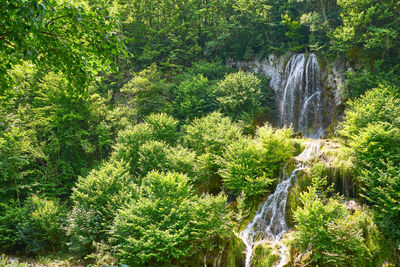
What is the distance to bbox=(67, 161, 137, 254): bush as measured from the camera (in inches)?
460

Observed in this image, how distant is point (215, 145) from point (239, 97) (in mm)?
5956

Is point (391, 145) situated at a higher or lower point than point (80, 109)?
lower

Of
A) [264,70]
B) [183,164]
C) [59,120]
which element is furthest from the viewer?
[264,70]

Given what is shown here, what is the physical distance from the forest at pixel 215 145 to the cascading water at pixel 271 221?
61 millimetres

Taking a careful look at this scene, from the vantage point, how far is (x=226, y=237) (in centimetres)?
973

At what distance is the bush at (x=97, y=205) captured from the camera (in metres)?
11.7

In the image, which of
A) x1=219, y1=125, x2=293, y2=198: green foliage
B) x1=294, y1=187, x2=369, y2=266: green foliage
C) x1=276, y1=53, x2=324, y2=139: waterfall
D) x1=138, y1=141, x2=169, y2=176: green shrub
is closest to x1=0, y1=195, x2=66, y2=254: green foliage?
x1=138, y1=141, x2=169, y2=176: green shrub

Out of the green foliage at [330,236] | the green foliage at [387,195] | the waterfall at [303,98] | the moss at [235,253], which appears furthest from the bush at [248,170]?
the waterfall at [303,98]

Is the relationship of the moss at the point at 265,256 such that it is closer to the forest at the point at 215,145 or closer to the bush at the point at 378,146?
the forest at the point at 215,145

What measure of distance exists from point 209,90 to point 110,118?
335 inches

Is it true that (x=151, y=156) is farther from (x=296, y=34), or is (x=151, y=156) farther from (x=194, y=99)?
(x=296, y=34)

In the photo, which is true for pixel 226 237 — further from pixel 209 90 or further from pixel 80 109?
pixel 80 109

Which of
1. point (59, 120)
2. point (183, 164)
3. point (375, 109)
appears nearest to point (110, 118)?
point (59, 120)

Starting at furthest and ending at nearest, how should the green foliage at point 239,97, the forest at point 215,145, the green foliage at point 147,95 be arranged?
1. the green foliage at point 147,95
2. the green foliage at point 239,97
3. the forest at point 215,145
